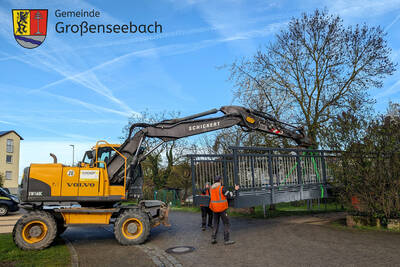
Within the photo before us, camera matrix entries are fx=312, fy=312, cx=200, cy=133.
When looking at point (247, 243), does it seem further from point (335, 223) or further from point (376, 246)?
point (335, 223)

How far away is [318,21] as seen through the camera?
659 inches

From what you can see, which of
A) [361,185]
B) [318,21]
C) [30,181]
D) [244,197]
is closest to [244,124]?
[244,197]

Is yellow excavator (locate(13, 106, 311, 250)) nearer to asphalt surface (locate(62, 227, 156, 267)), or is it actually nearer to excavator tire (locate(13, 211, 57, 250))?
excavator tire (locate(13, 211, 57, 250))

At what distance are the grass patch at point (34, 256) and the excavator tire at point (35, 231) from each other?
0.69 feet

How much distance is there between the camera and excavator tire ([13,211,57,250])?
328 inches

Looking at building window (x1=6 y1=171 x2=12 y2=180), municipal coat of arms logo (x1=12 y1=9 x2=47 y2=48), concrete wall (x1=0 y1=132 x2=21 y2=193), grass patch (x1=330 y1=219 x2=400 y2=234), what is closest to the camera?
grass patch (x1=330 y1=219 x2=400 y2=234)

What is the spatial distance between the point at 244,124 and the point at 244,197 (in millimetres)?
2577

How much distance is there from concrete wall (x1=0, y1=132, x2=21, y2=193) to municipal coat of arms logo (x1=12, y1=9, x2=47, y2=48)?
46605 millimetres

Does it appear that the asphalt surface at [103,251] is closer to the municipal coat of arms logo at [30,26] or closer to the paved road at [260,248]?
the paved road at [260,248]

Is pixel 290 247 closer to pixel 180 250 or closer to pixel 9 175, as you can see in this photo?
pixel 180 250

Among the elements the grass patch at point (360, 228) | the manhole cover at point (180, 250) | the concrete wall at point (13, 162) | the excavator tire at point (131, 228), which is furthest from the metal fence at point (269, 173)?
the concrete wall at point (13, 162)

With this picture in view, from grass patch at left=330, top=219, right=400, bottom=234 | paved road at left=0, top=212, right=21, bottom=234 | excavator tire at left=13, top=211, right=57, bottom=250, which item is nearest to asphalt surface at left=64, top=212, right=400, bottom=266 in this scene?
grass patch at left=330, top=219, right=400, bottom=234

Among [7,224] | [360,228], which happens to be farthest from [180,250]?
[7,224]

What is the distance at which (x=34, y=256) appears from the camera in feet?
24.3
